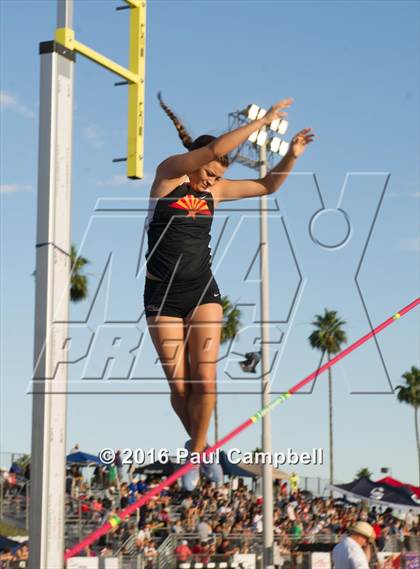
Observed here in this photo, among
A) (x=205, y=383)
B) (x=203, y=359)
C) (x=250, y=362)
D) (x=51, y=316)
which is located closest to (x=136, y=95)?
(x=51, y=316)

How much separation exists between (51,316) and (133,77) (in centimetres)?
134

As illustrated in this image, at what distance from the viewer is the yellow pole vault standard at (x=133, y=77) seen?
5.18m

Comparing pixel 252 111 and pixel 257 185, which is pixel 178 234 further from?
pixel 252 111

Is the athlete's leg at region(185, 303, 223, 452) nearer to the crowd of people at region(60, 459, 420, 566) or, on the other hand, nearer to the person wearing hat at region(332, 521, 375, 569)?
the person wearing hat at region(332, 521, 375, 569)

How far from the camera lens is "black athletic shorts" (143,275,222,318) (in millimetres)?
5105

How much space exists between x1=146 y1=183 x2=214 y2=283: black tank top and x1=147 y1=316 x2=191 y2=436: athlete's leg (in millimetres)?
222

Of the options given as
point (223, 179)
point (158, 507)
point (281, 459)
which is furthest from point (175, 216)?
point (158, 507)

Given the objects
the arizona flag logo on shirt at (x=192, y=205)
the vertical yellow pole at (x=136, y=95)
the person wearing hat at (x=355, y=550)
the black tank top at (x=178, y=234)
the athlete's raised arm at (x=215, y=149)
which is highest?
the vertical yellow pole at (x=136, y=95)

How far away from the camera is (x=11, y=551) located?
14.9 metres

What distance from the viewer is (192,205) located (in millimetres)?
5098

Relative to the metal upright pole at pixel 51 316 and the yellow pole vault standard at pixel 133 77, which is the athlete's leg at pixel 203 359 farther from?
the yellow pole vault standard at pixel 133 77

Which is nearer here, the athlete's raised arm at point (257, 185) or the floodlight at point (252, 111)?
the athlete's raised arm at point (257, 185)

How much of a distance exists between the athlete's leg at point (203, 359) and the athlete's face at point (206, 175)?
0.60 metres

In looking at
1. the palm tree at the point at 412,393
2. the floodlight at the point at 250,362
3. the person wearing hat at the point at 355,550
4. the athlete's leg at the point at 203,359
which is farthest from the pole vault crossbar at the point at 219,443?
the palm tree at the point at 412,393
